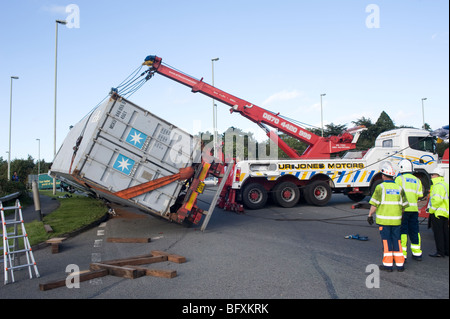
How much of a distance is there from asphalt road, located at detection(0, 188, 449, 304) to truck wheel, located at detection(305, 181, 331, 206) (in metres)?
3.94

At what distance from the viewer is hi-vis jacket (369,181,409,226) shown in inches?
222

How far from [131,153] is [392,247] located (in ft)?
19.4

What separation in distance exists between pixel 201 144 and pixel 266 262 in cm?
424

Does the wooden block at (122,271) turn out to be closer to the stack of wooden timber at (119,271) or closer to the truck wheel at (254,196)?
the stack of wooden timber at (119,271)

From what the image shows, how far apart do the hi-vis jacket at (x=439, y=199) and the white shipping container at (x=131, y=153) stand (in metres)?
5.31

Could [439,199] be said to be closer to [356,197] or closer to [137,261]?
[137,261]

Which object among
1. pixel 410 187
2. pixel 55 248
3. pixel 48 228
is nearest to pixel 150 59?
pixel 48 228

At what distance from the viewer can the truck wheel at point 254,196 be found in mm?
13883

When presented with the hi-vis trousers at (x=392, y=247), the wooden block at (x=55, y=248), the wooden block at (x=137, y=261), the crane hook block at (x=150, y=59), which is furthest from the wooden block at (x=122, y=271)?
the crane hook block at (x=150, y=59)

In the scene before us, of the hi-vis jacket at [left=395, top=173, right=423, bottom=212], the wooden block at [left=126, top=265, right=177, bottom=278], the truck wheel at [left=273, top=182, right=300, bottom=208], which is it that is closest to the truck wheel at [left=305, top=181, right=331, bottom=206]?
the truck wheel at [left=273, top=182, right=300, bottom=208]

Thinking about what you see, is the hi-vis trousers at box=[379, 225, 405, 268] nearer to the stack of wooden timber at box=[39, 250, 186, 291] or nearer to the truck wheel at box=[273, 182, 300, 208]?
the stack of wooden timber at box=[39, 250, 186, 291]

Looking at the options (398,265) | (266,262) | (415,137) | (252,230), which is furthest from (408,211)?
(415,137)

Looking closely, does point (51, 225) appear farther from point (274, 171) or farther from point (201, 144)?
point (274, 171)

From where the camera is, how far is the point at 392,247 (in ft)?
18.3
